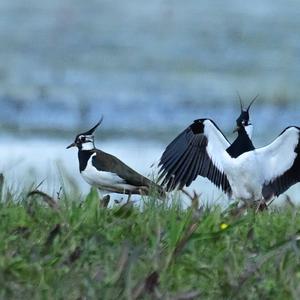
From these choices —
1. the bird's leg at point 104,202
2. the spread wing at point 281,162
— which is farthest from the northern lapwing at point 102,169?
the bird's leg at point 104,202

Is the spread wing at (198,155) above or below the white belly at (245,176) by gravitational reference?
above

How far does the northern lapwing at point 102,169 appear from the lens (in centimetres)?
856

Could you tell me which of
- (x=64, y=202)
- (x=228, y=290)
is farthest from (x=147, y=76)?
(x=228, y=290)

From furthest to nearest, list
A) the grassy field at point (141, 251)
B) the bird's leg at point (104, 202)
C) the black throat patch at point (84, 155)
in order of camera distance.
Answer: the black throat patch at point (84, 155) < the bird's leg at point (104, 202) < the grassy field at point (141, 251)

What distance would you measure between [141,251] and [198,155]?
4.55m

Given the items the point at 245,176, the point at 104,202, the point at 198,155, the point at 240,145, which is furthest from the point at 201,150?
the point at 104,202

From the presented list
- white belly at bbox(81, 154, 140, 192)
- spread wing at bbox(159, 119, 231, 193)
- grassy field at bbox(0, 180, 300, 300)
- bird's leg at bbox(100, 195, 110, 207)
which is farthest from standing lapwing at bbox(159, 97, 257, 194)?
grassy field at bbox(0, 180, 300, 300)

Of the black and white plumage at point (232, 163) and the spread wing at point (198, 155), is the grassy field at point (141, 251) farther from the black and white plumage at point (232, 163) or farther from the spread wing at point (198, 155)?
the spread wing at point (198, 155)

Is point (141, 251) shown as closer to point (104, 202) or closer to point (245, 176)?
point (104, 202)

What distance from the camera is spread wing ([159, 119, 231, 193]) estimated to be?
28.1 feet

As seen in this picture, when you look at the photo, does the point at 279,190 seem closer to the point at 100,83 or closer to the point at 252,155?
the point at 252,155

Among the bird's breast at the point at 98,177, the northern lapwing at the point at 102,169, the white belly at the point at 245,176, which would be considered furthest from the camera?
the bird's breast at the point at 98,177

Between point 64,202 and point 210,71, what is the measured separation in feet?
22.8

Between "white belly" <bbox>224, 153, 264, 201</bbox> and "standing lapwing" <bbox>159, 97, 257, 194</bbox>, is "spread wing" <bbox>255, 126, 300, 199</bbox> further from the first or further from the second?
"standing lapwing" <bbox>159, 97, 257, 194</bbox>
